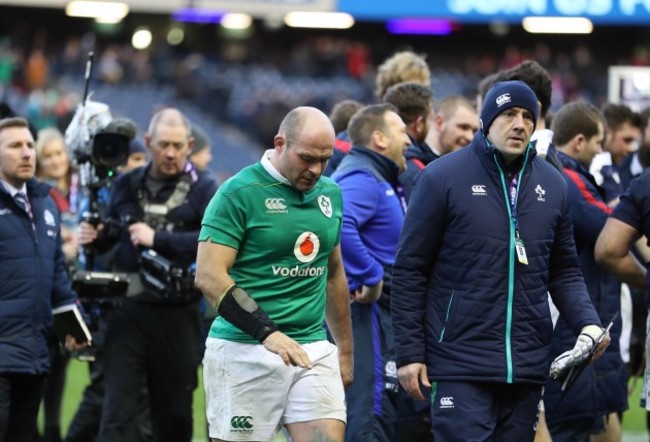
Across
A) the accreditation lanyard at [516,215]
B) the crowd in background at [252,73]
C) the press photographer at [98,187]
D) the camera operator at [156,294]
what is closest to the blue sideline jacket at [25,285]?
the press photographer at [98,187]

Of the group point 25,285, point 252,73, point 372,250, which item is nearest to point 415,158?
point 372,250

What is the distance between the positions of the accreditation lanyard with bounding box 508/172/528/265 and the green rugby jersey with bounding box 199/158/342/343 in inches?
33.3

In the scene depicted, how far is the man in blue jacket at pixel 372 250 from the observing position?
7.31 meters

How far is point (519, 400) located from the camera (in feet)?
19.9

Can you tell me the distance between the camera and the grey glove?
5.95 m

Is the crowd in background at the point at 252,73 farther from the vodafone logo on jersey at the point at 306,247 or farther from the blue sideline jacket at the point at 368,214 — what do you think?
the vodafone logo on jersey at the point at 306,247

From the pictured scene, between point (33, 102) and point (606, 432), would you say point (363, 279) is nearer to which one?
point (606, 432)

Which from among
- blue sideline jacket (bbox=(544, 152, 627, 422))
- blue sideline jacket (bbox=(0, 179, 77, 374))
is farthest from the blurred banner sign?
blue sideline jacket (bbox=(0, 179, 77, 374))

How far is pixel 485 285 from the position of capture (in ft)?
19.5

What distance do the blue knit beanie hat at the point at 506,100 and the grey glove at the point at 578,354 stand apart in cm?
99

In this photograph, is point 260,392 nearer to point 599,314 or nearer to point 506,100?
point 506,100

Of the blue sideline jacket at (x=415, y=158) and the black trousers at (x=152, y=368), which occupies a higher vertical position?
the blue sideline jacket at (x=415, y=158)

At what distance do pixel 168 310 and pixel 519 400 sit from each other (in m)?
3.20

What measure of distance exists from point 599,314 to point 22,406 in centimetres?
316
